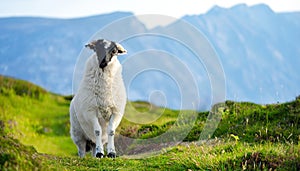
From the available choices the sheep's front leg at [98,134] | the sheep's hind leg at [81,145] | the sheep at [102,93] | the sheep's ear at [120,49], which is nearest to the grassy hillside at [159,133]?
the sheep's hind leg at [81,145]

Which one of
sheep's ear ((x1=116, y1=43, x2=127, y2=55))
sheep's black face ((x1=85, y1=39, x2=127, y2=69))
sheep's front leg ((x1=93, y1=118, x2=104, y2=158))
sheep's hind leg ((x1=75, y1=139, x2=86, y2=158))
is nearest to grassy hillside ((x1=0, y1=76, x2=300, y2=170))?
sheep's hind leg ((x1=75, y1=139, x2=86, y2=158))

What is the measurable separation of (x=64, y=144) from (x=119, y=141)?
4943 mm

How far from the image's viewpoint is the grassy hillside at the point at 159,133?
23.5ft

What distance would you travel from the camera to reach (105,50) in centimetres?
1060

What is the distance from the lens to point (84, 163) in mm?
8688

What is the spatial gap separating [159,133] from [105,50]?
4.18 meters

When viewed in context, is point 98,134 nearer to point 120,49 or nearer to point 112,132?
point 112,132

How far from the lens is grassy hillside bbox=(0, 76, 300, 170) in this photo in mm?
7156

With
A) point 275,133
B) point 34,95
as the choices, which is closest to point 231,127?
point 275,133

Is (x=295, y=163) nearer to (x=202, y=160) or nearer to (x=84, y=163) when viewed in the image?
(x=202, y=160)

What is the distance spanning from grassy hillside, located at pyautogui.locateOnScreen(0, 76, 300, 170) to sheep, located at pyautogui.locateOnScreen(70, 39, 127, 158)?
940 millimetres

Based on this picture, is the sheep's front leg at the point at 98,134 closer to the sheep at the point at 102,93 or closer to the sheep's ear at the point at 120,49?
the sheep at the point at 102,93

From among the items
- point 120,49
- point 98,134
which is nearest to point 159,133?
point 98,134

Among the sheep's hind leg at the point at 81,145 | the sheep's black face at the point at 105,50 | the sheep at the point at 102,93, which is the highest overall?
the sheep's black face at the point at 105,50
